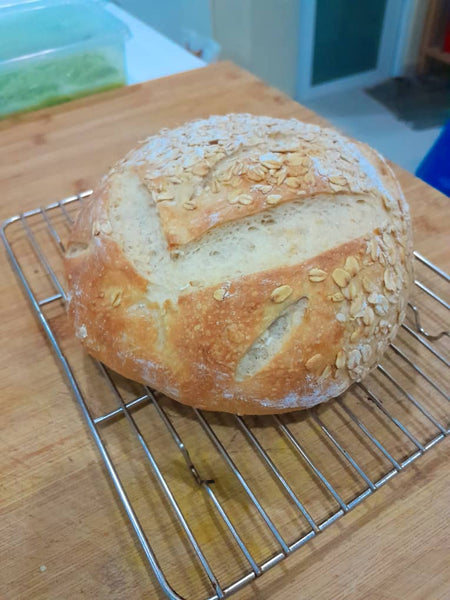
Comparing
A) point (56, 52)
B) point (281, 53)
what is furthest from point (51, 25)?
point (281, 53)

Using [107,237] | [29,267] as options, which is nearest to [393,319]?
[107,237]

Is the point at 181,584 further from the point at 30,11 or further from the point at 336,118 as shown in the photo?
the point at 336,118

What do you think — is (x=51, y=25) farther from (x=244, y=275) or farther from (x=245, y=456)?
(x=245, y=456)

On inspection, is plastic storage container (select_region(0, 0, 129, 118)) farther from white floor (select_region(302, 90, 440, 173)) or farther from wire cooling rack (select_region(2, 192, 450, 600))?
white floor (select_region(302, 90, 440, 173))

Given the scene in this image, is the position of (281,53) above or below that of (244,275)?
below

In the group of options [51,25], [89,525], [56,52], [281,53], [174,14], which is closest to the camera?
[89,525]

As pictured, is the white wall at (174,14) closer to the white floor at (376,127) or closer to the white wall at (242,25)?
the white wall at (242,25)
